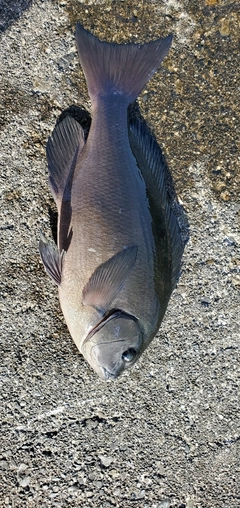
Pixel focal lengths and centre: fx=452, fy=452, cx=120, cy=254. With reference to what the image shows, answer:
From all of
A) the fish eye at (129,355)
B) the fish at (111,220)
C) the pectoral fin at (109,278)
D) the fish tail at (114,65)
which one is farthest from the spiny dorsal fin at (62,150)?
the fish eye at (129,355)

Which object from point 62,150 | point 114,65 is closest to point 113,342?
point 62,150

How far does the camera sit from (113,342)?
7.47ft

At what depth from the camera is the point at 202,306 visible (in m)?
2.87

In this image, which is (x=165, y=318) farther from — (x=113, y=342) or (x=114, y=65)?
(x=114, y=65)

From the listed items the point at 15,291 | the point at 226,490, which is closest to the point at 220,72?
the point at 15,291

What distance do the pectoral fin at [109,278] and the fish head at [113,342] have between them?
0.28ft

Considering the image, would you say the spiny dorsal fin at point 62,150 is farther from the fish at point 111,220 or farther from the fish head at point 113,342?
the fish head at point 113,342

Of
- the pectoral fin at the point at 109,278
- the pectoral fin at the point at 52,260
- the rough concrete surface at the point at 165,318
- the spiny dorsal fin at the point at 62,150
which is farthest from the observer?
the rough concrete surface at the point at 165,318

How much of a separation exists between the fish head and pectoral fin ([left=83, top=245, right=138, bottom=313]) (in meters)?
0.09

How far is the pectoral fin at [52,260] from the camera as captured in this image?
2.46 metres

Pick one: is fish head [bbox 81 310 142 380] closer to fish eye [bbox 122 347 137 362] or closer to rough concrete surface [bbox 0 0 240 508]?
fish eye [bbox 122 347 137 362]

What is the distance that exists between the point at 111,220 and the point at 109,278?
31 cm

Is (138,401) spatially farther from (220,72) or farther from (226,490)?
(220,72)

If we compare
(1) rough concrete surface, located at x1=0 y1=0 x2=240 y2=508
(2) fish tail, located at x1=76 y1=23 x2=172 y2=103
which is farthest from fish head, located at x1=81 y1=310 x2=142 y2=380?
(2) fish tail, located at x1=76 y1=23 x2=172 y2=103
